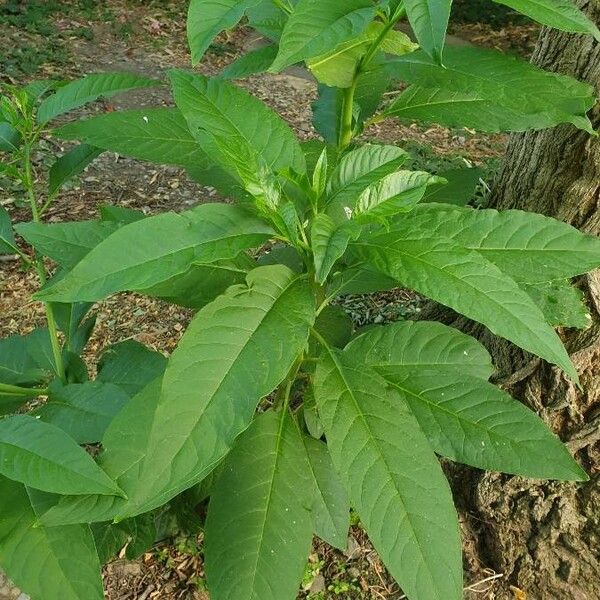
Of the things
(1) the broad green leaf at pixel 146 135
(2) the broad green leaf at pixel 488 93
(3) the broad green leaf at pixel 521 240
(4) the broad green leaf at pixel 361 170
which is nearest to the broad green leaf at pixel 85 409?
(1) the broad green leaf at pixel 146 135

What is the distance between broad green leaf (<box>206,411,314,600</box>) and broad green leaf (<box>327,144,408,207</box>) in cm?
54

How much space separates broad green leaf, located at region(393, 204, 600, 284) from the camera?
118 cm

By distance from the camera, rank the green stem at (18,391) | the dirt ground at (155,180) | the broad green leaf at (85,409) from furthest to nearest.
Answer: the dirt ground at (155,180) → the green stem at (18,391) → the broad green leaf at (85,409)

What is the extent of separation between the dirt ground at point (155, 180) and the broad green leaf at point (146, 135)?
1243 millimetres

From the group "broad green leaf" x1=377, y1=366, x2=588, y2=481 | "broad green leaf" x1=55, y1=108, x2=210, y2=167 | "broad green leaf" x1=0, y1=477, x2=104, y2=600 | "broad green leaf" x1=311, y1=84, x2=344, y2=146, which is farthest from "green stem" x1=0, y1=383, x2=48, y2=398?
"broad green leaf" x1=311, y1=84, x2=344, y2=146

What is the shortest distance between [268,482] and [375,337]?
0.40 meters

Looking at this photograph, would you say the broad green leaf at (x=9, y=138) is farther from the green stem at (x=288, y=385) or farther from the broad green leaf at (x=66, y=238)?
the green stem at (x=288, y=385)

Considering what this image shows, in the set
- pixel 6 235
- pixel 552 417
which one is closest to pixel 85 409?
pixel 6 235

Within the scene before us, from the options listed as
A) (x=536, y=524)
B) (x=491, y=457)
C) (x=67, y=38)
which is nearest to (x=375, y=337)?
(x=491, y=457)

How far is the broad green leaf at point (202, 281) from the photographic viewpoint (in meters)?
1.31

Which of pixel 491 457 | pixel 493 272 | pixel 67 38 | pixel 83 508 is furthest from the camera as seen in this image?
pixel 67 38

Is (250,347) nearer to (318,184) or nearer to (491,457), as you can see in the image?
(318,184)

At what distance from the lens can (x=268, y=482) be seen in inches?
53.5

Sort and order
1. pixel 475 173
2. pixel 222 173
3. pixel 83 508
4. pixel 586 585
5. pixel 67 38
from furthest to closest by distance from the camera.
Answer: pixel 67 38 < pixel 586 585 < pixel 475 173 < pixel 222 173 < pixel 83 508
